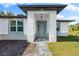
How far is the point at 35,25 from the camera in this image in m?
12.6

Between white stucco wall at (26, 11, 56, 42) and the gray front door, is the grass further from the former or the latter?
the gray front door

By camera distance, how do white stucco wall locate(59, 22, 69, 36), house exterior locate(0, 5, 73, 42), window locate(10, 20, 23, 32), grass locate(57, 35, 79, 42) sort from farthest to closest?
window locate(10, 20, 23, 32) → white stucco wall locate(59, 22, 69, 36) → house exterior locate(0, 5, 73, 42) → grass locate(57, 35, 79, 42)

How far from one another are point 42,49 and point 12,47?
4.70 ft

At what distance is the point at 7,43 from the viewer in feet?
36.1

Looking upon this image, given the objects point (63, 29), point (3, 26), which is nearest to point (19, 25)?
point (3, 26)

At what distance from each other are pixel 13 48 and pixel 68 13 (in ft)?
9.35

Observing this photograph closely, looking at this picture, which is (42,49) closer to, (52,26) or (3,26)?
(52,26)

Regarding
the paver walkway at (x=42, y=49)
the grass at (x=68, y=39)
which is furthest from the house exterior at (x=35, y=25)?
the paver walkway at (x=42, y=49)

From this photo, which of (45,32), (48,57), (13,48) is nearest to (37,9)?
(45,32)

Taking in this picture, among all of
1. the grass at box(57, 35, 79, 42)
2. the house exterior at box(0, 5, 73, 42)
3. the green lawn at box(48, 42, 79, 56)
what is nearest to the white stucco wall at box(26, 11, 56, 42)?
the house exterior at box(0, 5, 73, 42)

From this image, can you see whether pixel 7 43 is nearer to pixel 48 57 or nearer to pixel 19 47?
pixel 19 47

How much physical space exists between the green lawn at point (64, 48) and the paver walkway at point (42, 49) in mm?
204

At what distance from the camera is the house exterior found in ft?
36.1

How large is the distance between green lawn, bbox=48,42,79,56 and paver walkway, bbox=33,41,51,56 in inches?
8.0
